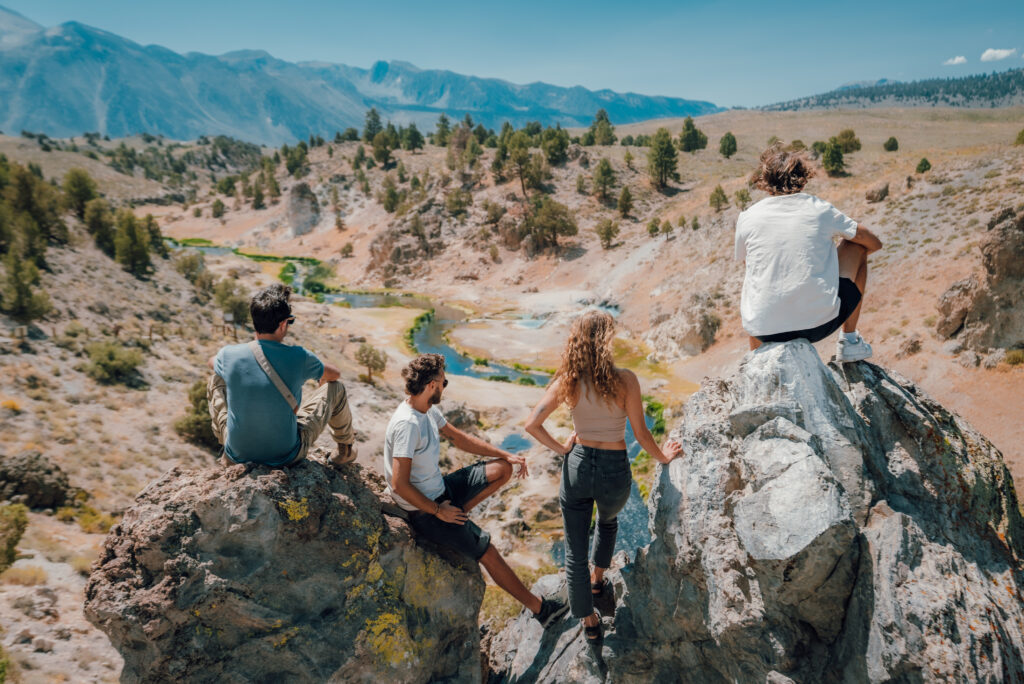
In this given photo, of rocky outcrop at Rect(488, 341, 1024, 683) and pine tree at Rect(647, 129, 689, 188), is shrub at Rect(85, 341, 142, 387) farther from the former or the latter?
pine tree at Rect(647, 129, 689, 188)

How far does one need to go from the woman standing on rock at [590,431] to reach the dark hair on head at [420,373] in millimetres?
1120

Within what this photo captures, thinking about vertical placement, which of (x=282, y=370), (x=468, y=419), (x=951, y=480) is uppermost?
(x=282, y=370)

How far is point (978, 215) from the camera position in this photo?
2959 cm

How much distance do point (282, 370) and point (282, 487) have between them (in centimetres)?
108

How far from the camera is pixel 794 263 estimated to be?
450 centimetres

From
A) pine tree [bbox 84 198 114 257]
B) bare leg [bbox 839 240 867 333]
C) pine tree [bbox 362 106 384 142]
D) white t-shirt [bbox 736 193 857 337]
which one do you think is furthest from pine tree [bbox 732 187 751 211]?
pine tree [bbox 362 106 384 142]

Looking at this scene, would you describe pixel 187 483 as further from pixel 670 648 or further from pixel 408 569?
pixel 670 648

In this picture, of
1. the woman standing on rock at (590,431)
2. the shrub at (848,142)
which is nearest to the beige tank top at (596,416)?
the woman standing on rock at (590,431)

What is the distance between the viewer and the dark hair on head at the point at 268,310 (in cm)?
477

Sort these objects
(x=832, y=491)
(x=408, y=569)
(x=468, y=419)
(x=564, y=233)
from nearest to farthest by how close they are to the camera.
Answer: (x=832, y=491) → (x=408, y=569) → (x=468, y=419) → (x=564, y=233)

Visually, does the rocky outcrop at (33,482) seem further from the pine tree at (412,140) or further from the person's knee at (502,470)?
the pine tree at (412,140)

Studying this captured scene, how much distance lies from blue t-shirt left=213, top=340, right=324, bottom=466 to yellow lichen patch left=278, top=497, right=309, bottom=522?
→ 1.24 feet

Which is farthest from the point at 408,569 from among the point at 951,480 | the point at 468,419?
the point at 468,419

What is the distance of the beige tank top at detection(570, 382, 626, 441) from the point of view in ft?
15.9
